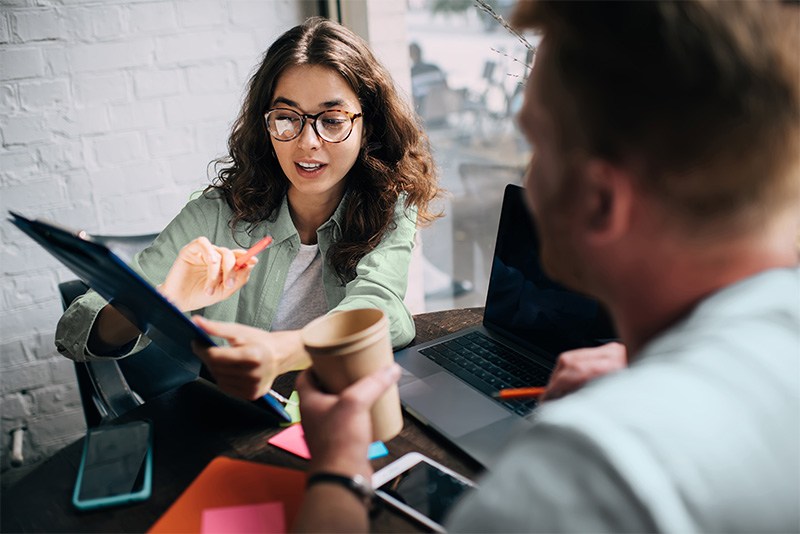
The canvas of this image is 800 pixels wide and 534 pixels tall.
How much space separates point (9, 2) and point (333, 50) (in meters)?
0.97

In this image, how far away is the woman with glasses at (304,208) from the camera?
1310 mm

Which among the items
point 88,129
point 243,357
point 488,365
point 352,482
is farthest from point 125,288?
point 88,129

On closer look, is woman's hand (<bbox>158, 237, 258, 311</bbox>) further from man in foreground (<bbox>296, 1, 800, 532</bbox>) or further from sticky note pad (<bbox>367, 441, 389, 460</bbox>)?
man in foreground (<bbox>296, 1, 800, 532</bbox>)

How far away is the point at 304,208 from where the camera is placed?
159cm

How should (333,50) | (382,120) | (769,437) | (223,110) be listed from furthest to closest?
(223,110), (382,120), (333,50), (769,437)

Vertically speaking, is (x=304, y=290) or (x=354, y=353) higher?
(x=354, y=353)

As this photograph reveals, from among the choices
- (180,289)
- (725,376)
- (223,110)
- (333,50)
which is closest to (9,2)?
(223,110)

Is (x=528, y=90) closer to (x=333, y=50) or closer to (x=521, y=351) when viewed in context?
(x=521, y=351)

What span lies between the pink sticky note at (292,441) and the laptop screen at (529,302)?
44cm

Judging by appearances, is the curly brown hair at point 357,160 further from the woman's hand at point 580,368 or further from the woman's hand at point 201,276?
the woman's hand at point 580,368

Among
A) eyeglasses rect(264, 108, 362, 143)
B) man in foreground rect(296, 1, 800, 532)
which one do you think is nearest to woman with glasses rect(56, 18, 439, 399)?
eyeglasses rect(264, 108, 362, 143)

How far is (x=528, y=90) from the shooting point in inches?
23.8

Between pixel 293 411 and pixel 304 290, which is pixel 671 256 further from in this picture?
pixel 304 290

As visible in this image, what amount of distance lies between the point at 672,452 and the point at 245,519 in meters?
0.56
